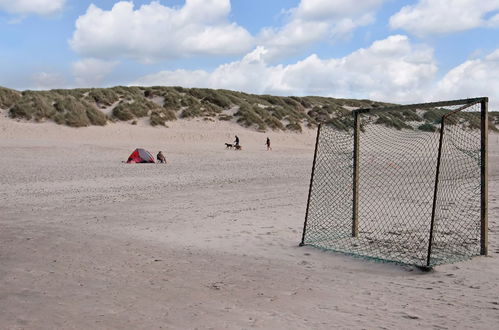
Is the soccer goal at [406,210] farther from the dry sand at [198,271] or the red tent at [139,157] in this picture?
the red tent at [139,157]

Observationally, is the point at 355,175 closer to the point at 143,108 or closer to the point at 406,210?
the point at 406,210

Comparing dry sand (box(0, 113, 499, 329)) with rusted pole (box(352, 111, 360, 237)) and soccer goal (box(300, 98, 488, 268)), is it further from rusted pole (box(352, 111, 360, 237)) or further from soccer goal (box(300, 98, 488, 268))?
rusted pole (box(352, 111, 360, 237))

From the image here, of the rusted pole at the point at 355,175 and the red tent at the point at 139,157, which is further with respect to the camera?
the red tent at the point at 139,157

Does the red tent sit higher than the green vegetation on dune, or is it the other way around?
the green vegetation on dune

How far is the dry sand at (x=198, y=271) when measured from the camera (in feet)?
18.0

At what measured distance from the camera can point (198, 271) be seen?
24.2 feet

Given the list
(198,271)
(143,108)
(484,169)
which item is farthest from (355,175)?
(143,108)

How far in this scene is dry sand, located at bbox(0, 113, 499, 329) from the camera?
549 cm

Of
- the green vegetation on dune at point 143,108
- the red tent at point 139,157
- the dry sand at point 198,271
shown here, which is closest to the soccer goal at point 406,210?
the dry sand at point 198,271

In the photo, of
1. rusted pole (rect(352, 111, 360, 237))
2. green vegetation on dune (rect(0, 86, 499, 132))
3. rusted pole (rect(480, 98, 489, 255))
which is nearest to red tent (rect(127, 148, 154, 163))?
green vegetation on dune (rect(0, 86, 499, 132))

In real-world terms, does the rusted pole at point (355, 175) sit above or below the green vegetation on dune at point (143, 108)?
below

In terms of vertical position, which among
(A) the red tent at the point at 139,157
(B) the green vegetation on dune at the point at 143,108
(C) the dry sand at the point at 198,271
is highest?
(B) the green vegetation on dune at the point at 143,108

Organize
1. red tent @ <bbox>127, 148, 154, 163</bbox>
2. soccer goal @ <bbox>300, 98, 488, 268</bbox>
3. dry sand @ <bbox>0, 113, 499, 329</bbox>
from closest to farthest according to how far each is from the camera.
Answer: dry sand @ <bbox>0, 113, 499, 329</bbox> → soccer goal @ <bbox>300, 98, 488, 268</bbox> → red tent @ <bbox>127, 148, 154, 163</bbox>

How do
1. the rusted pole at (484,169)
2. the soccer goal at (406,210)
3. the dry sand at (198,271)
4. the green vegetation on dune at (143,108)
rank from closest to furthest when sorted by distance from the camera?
1. the dry sand at (198,271)
2. the rusted pole at (484,169)
3. the soccer goal at (406,210)
4. the green vegetation on dune at (143,108)
